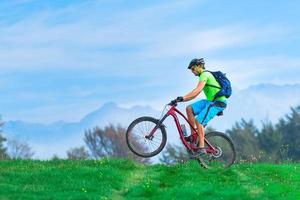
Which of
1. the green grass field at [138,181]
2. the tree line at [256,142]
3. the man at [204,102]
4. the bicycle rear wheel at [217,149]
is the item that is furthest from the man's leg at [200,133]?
the tree line at [256,142]

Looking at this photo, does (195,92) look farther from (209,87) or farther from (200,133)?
(200,133)

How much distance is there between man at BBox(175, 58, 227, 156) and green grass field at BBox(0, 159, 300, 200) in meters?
1.24

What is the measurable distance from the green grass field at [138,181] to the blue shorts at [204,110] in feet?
4.10

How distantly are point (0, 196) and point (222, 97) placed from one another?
6.44 metres

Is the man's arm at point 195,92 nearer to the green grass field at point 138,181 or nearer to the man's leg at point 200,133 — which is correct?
the man's leg at point 200,133

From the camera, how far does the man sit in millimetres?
21156

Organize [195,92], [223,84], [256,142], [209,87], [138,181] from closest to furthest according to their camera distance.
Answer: [138,181] → [195,92] → [223,84] → [209,87] → [256,142]

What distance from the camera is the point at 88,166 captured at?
21375 mm

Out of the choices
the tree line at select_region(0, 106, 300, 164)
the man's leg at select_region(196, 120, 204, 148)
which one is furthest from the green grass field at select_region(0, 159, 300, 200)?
the tree line at select_region(0, 106, 300, 164)

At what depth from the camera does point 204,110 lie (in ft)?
69.6

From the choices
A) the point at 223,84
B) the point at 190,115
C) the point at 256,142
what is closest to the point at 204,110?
the point at 190,115

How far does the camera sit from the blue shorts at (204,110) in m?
21.2

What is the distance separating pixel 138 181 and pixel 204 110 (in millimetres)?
2658

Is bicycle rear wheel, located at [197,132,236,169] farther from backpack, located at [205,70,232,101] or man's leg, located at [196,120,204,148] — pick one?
backpack, located at [205,70,232,101]
